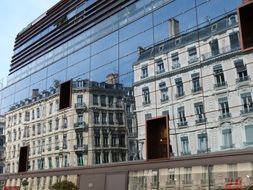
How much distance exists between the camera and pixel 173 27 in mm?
20578

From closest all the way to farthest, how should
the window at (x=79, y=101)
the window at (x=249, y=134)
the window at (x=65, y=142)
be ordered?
the window at (x=249, y=134) → the window at (x=79, y=101) → the window at (x=65, y=142)

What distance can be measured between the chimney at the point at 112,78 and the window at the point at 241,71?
843 centimetres

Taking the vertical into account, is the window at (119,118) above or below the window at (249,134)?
above

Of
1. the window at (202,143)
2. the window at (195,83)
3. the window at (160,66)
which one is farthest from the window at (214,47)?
the window at (202,143)

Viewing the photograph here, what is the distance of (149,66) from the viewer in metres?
21.7

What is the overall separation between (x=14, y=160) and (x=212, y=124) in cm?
2148

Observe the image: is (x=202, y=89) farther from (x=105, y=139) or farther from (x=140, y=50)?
(x=105, y=139)

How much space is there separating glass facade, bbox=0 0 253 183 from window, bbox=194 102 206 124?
0.16 feet

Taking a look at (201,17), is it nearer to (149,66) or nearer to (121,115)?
(149,66)

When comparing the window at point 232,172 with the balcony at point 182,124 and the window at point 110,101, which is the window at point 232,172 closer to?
the balcony at point 182,124

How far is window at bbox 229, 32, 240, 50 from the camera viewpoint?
17.4 metres

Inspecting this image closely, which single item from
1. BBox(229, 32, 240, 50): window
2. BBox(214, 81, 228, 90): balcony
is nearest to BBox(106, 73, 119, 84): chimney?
BBox(214, 81, 228, 90): balcony

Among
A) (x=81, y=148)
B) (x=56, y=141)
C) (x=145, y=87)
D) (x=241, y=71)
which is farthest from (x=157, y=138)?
(x=56, y=141)

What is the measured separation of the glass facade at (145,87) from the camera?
1748 centimetres
